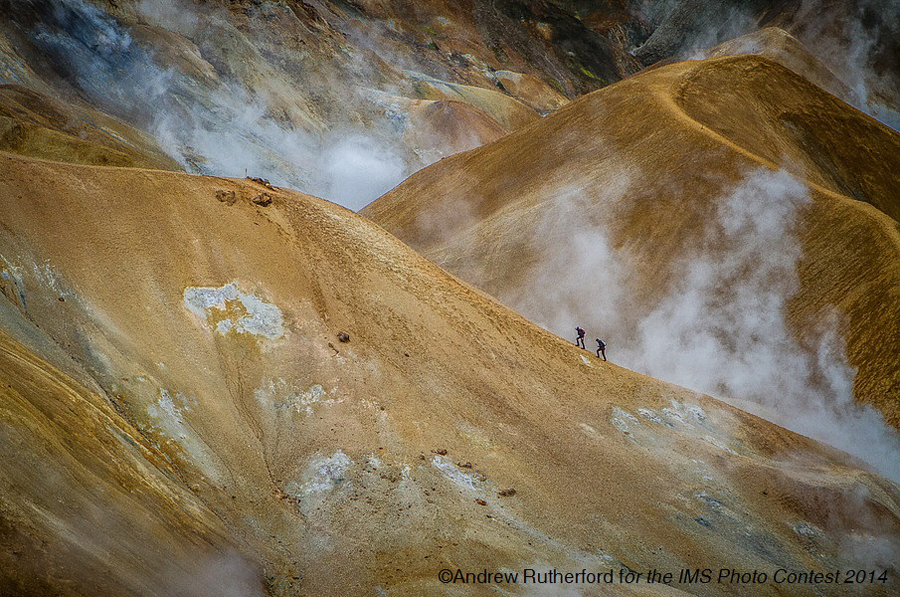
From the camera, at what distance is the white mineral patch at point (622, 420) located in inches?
723

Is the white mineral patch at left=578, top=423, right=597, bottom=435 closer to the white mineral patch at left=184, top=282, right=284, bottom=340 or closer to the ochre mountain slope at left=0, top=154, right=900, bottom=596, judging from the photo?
the ochre mountain slope at left=0, top=154, right=900, bottom=596

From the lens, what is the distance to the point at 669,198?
30891 millimetres

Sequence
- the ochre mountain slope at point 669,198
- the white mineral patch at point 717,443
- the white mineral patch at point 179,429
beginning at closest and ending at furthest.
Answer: the white mineral patch at point 179,429 < the white mineral patch at point 717,443 < the ochre mountain slope at point 669,198

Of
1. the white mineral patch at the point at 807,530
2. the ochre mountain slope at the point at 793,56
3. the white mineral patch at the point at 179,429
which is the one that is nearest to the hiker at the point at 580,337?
the white mineral patch at the point at 807,530

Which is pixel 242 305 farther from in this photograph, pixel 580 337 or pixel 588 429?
pixel 580 337

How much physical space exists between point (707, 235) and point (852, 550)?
1464 centimetres

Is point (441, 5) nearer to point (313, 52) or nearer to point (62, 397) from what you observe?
point (313, 52)

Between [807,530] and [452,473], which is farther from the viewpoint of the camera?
[807,530]

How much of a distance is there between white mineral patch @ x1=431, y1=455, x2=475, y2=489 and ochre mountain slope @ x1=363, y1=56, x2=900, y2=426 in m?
13.0

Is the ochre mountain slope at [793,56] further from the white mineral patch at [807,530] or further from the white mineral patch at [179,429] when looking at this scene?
the white mineral patch at [179,429]

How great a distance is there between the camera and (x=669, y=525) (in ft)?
52.0

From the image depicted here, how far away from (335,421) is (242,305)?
3246 mm

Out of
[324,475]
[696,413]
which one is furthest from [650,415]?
[324,475]

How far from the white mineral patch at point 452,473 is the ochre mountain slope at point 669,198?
13.0 meters
